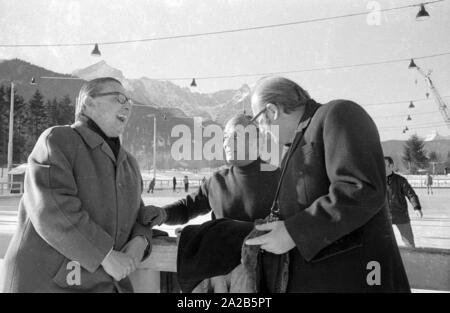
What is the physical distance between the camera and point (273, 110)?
3.08 feet

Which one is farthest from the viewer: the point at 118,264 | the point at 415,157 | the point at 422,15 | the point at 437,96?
the point at 415,157

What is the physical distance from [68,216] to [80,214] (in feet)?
0.10

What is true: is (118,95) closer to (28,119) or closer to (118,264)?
(118,264)

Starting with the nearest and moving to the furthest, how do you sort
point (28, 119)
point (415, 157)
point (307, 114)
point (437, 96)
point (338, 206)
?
point (338, 206)
point (307, 114)
point (437, 96)
point (28, 119)
point (415, 157)

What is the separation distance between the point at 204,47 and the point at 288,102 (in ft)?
9.97

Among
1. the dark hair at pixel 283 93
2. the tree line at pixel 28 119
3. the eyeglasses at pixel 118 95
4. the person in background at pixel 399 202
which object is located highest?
the tree line at pixel 28 119

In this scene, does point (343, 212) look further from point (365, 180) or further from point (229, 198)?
point (229, 198)

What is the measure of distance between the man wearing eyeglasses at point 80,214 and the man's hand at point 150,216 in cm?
3

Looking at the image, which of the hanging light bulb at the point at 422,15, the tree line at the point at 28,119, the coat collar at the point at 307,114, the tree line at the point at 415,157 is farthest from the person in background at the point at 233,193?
the tree line at the point at 415,157

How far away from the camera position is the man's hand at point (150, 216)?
1.18 meters

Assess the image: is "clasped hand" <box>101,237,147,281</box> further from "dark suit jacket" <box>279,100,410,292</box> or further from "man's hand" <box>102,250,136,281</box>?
"dark suit jacket" <box>279,100,410,292</box>

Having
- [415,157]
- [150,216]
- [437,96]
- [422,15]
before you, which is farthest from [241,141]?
[415,157]

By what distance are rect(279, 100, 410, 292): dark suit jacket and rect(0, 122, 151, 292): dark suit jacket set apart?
1.65ft

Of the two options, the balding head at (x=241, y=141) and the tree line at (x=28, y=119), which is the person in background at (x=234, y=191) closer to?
the balding head at (x=241, y=141)
